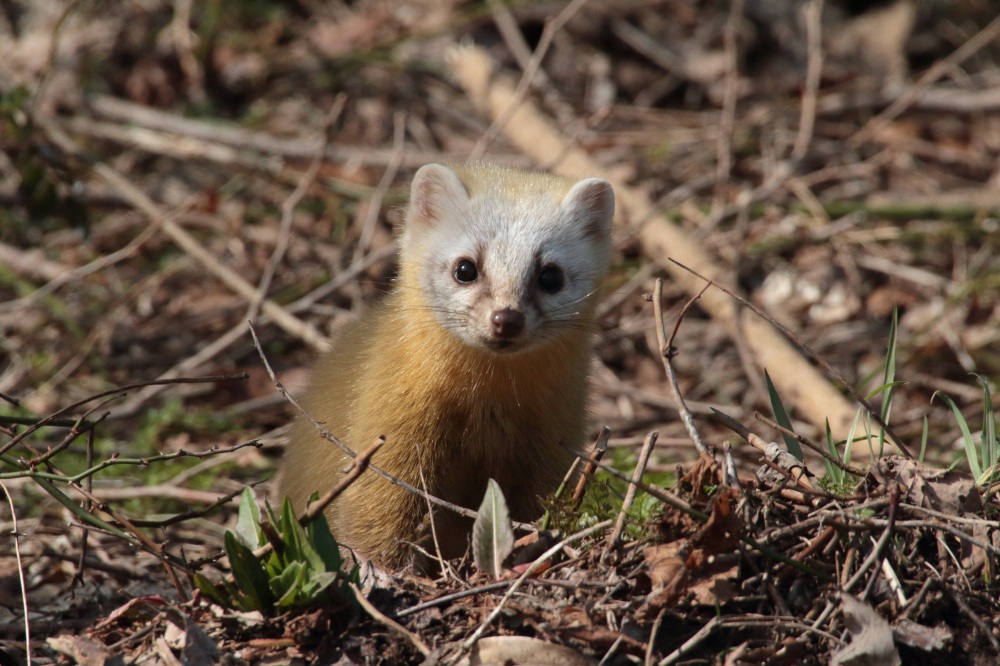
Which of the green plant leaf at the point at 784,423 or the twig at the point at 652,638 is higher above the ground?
the green plant leaf at the point at 784,423

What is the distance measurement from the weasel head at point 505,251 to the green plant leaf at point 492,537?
83cm

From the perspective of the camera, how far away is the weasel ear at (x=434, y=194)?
4609 millimetres

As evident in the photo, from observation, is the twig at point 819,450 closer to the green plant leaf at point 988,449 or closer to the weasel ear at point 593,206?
the green plant leaf at point 988,449

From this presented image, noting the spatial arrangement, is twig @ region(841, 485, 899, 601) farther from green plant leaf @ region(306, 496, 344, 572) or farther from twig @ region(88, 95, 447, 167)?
twig @ region(88, 95, 447, 167)

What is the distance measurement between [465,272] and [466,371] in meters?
0.44

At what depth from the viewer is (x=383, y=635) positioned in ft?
10.9

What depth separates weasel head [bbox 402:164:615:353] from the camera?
4.27 m

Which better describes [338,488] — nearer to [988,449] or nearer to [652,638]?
[652,638]

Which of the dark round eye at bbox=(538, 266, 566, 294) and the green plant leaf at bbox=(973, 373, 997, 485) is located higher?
the dark round eye at bbox=(538, 266, 566, 294)

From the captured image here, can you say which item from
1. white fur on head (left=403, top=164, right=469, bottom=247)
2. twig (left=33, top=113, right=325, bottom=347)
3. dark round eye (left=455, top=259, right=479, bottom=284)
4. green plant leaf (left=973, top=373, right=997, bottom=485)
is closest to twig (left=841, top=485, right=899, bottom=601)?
green plant leaf (left=973, top=373, right=997, bottom=485)

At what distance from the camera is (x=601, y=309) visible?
7.61 m

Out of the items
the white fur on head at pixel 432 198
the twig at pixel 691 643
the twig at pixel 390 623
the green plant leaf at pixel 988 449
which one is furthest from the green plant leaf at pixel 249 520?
the green plant leaf at pixel 988 449

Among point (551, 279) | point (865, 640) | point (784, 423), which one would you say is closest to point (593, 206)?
point (551, 279)

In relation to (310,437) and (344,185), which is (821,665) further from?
(344,185)
